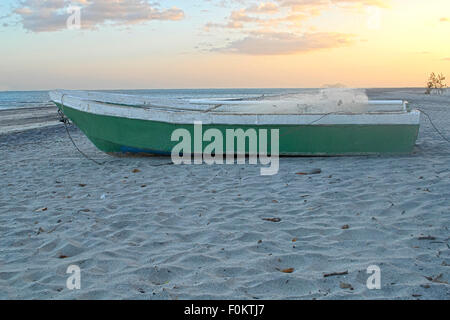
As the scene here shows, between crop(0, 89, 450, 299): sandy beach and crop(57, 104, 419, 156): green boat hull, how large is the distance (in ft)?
1.80

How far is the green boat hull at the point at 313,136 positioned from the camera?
6.66 metres

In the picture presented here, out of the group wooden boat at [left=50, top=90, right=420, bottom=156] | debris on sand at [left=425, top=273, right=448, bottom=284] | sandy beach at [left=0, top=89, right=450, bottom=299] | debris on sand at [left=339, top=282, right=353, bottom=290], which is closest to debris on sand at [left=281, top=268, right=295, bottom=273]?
sandy beach at [left=0, top=89, right=450, bottom=299]

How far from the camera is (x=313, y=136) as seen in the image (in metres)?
6.70

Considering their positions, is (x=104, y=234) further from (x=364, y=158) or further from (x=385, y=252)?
(x=364, y=158)

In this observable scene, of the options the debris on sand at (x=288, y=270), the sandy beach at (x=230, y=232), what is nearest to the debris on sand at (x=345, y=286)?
the sandy beach at (x=230, y=232)

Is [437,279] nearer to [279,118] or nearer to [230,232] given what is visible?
[230,232]

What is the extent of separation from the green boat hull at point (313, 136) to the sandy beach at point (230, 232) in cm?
55

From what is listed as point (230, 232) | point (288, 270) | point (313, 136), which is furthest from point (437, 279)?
point (313, 136)

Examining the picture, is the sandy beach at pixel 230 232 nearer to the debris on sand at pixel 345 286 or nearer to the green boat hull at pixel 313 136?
the debris on sand at pixel 345 286

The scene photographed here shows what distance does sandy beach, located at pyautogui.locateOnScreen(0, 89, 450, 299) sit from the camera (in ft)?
8.91

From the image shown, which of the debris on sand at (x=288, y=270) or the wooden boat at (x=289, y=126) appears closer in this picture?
the debris on sand at (x=288, y=270)

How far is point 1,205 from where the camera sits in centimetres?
465

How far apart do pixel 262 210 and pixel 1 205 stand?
9.14 ft
